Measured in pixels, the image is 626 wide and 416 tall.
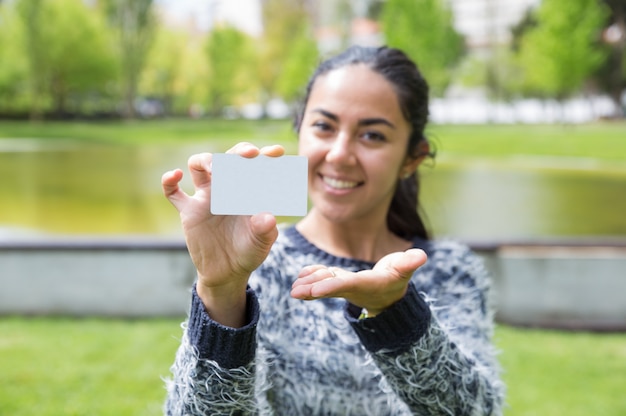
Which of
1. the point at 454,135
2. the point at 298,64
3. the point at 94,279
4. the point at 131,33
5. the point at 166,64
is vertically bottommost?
the point at 454,135

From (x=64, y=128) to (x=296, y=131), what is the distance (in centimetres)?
2482

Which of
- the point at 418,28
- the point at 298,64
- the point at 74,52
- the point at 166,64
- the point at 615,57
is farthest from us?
the point at 166,64

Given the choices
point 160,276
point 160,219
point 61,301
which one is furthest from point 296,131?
point 160,219

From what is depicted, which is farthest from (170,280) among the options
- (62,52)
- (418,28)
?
(62,52)

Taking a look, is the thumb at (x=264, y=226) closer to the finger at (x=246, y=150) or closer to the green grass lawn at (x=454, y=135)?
the finger at (x=246, y=150)

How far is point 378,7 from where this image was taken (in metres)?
32.3

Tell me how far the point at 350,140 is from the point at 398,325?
0.40 metres

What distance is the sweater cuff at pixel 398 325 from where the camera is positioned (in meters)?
0.93

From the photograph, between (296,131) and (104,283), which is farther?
(104,283)

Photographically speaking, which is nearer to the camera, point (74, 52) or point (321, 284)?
point (321, 284)

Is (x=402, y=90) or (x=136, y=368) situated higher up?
(x=402, y=90)

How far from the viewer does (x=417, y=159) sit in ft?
4.65

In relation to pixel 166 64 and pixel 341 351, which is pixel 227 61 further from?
pixel 341 351

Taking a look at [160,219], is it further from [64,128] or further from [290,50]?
[290,50]
